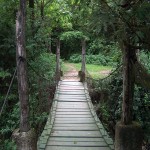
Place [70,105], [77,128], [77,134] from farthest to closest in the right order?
[70,105] < [77,128] < [77,134]

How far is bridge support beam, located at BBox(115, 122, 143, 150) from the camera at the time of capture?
419 cm

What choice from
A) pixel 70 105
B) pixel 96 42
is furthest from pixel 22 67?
pixel 70 105

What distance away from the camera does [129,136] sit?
4219 millimetres

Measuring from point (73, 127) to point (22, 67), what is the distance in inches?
130

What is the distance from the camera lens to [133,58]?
163 inches

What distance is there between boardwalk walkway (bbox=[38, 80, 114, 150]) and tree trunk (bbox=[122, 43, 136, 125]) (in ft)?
3.65

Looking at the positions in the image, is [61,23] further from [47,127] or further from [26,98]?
[26,98]

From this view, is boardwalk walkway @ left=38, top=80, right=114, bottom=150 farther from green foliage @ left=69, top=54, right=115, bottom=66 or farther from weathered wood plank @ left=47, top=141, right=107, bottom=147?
green foliage @ left=69, top=54, right=115, bottom=66

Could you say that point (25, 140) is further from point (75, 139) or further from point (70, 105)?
point (70, 105)

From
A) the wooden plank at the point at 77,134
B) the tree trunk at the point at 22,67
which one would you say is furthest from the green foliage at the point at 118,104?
the tree trunk at the point at 22,67

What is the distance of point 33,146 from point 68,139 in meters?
2.19

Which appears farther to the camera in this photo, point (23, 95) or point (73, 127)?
point (73, 127)

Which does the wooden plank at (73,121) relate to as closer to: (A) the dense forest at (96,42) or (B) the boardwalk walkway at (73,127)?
(B) the boardwalk walkway at (73,127)

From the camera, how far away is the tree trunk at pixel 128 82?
13.6 feet
